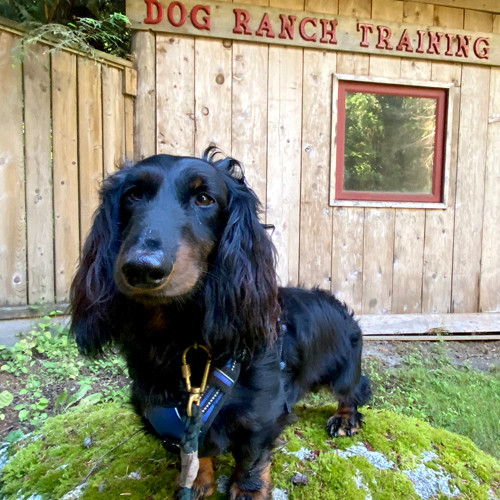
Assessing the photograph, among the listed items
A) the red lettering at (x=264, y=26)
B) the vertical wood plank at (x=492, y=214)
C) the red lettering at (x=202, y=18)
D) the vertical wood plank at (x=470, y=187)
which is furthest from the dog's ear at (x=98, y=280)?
the vertical wood plank at (x=492, y=214)

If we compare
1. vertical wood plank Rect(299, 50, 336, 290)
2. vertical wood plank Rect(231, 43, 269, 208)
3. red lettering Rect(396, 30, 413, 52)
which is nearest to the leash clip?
vertical wood plank Rect(231, 43, 269, 208)

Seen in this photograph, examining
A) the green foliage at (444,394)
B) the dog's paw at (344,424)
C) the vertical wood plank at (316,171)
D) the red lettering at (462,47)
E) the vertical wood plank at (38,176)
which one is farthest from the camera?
the red lettering at (462,47)

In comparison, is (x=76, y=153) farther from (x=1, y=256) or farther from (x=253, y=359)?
(x=253, y=359)

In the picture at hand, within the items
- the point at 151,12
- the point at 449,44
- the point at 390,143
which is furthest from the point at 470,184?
the point at 151,12

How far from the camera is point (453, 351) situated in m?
4.27

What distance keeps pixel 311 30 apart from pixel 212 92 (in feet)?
3.65

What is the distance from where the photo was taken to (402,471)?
171cm

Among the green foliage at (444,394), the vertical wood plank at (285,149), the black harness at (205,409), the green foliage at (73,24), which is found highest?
the green foliage at (73,24)

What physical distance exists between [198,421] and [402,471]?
39.1 inches

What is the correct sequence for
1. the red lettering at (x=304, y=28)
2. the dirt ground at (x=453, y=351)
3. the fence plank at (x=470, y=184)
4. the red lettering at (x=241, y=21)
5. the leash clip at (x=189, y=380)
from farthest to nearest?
1. the fence plank at (x=470, y=184)
2. the dirt ground at (x=453, y=351)
3. the red lettering at (x=304, y=28)
4. the red lettering at (x=241, y=21)
5. the leash clip at (x=189, y=380)

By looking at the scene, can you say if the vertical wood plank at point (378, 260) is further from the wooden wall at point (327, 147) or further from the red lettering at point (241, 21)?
the red lettering at point (241, 21)

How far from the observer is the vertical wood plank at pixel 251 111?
377 centimetres

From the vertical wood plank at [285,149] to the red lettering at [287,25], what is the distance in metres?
0.12

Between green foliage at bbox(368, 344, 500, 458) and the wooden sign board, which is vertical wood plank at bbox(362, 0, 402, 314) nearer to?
green foliage at bbox(368, 344, 500, 458)
